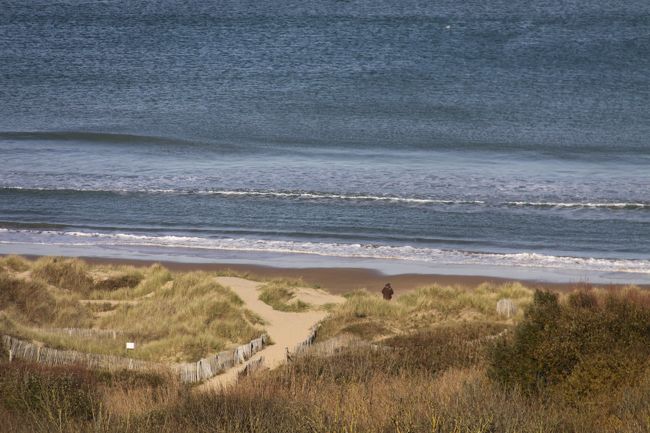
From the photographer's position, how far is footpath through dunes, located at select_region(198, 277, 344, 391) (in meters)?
15.2

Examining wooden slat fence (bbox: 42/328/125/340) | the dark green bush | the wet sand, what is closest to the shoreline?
the wet sand

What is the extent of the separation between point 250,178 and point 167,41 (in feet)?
125

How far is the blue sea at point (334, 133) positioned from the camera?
2986 centimetres

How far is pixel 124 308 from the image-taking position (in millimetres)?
20297

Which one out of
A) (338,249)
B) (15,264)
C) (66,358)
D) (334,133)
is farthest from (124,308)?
(334,133)

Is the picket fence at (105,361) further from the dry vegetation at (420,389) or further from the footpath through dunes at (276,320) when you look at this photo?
the dry vegetation at (420,389)

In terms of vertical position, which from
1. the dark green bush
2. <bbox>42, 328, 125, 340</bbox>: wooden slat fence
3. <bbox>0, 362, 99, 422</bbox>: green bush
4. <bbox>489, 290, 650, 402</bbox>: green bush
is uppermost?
<bbox>489, 290, 650, 402</bbox>: green bush

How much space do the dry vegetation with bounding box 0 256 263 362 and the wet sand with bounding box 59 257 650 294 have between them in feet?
7.64

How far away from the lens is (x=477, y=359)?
47.0 ft

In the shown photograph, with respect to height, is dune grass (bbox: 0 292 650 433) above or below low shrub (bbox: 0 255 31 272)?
above

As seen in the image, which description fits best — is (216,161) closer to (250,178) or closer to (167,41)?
(250,178)

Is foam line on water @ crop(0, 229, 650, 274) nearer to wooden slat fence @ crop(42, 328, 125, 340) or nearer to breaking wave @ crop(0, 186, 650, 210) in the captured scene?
breaking wave @ crop(0, 186, 650, 210)

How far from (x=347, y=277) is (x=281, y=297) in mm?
4494

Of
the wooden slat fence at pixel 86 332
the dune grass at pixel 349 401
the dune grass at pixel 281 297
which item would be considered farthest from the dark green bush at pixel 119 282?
the dune grass at pixel 349 401
